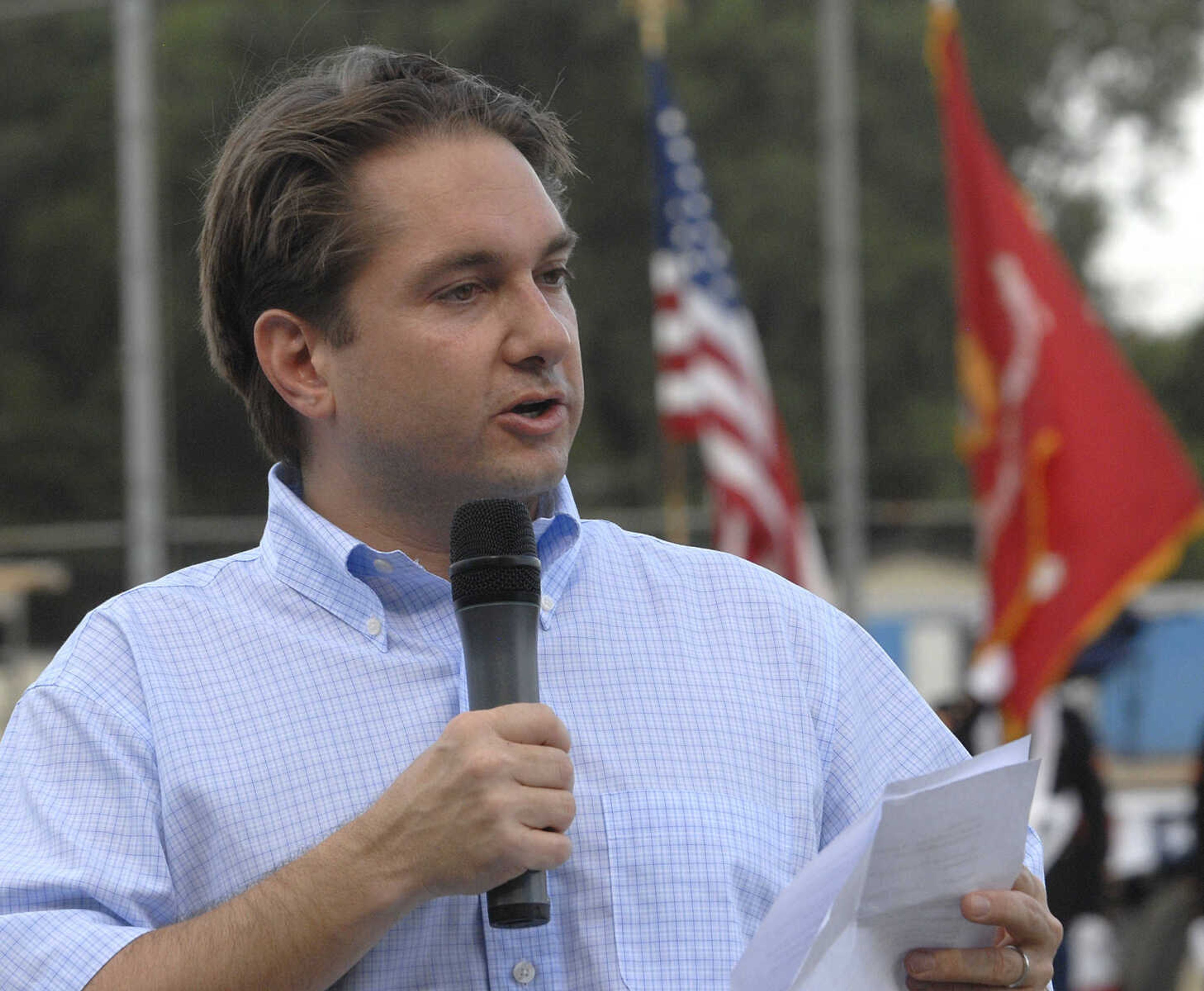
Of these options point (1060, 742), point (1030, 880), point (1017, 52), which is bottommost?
point (1030, 880)

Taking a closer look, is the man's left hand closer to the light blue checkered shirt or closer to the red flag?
the light blue checkered shirt

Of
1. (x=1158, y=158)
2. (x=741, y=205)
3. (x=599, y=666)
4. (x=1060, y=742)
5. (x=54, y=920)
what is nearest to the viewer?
(x=54, y=920)

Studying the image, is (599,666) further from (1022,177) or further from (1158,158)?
(1158,158)

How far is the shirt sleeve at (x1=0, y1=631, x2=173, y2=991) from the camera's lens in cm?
160

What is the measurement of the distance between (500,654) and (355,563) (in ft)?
1.06

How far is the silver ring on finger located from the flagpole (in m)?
3.66

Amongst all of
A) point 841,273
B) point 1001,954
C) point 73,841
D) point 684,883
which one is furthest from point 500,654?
point 841,273

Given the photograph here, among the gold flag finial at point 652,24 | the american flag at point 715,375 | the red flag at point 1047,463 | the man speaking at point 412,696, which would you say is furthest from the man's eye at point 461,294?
the gold flag finial at point 652,24

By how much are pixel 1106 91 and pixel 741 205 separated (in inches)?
256

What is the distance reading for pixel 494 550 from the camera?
169cm

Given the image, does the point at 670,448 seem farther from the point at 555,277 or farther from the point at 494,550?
the point at 494,550

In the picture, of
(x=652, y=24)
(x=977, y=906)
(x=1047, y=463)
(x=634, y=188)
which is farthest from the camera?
(x=634, y=188)

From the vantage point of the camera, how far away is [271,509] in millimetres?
1982

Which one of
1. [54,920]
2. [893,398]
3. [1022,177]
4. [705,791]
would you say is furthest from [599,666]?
[1022,177]
